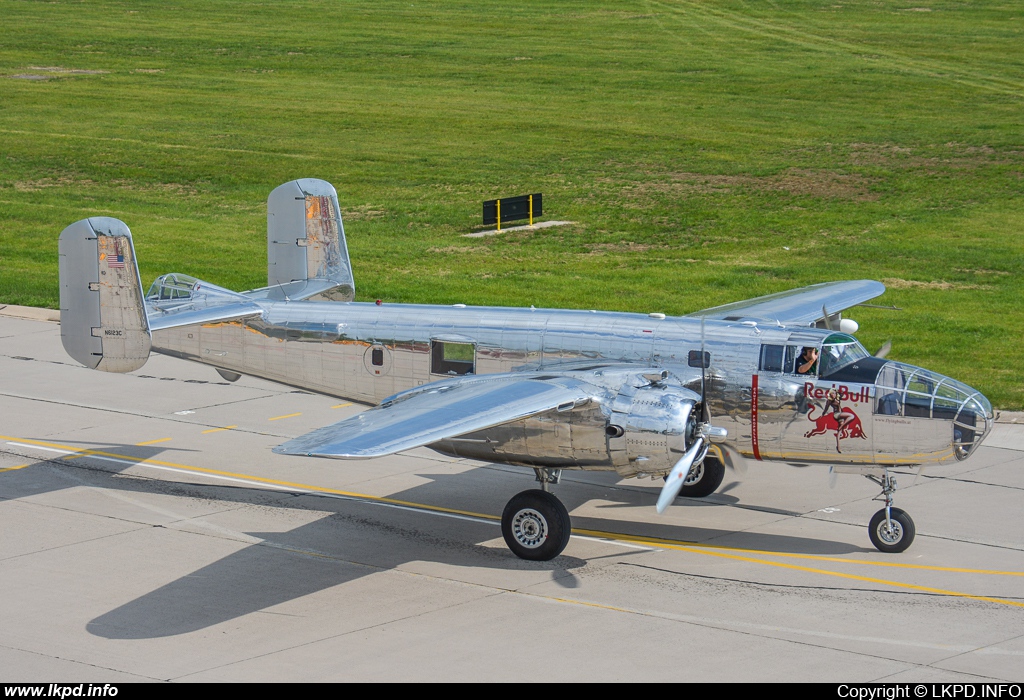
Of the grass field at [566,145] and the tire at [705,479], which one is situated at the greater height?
the grass field at [566,145]

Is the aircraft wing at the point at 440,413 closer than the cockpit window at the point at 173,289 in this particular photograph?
Yes

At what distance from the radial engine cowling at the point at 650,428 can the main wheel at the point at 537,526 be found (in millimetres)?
1041

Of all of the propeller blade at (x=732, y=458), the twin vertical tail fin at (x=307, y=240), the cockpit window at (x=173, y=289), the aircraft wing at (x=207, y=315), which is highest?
the twin vertical tail fin at (x=307, y=240)

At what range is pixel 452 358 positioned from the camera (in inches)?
756

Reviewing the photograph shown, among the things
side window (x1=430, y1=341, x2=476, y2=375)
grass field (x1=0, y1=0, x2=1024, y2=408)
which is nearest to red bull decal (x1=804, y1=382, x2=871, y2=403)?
side window (x1=430, y1=341, x2=476, y2=375)

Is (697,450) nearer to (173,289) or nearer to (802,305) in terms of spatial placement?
(802,305)

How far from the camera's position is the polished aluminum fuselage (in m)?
16.8

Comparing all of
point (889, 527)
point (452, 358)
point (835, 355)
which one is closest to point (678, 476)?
point (835, 355)

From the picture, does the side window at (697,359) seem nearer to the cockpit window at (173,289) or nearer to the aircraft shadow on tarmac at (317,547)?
the aircraft shadow on tarmac at (317,547)

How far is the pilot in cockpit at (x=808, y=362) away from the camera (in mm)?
17344

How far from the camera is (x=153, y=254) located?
39156mm

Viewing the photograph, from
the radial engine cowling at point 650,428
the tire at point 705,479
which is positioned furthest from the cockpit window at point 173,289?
the tire at point 705,479

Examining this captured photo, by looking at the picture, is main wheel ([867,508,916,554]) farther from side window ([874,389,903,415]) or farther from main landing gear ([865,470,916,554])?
side window ([874,389,903,415])

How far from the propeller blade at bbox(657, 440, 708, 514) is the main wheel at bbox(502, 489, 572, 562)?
1.75m
